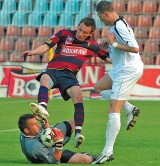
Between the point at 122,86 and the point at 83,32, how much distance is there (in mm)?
1493

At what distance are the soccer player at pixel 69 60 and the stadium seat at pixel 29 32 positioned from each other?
20358 millimetres

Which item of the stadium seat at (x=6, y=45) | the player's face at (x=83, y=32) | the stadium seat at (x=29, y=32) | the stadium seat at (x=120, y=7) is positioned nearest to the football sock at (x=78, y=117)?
the player's face at (x=83, y=32)

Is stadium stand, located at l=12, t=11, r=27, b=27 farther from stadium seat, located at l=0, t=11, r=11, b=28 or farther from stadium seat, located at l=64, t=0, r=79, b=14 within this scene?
stadium seat, located at l=64, t=0, r=79, b=14

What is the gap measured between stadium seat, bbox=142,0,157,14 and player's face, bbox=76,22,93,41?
2031cm

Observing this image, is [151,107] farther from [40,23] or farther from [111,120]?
[111,120]

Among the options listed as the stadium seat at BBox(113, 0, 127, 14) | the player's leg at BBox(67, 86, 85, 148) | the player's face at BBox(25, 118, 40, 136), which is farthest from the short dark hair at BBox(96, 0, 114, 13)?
the stadium seat at BBox(113, 0, 127, 14)

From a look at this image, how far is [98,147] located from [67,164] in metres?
2.90

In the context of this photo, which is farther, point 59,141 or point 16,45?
point 16,45

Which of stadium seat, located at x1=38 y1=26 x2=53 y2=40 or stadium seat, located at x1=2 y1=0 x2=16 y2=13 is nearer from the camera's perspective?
stadium seat, located at x1=38 y1=26 x2=53 y2=40

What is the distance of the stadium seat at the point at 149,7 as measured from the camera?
105ft

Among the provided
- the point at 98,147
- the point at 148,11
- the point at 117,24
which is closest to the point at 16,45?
the point at 148,11

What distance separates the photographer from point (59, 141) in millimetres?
9695

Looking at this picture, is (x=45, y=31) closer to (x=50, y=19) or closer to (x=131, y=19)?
(x=50, y=19)

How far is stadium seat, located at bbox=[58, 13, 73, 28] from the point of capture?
107 ft
